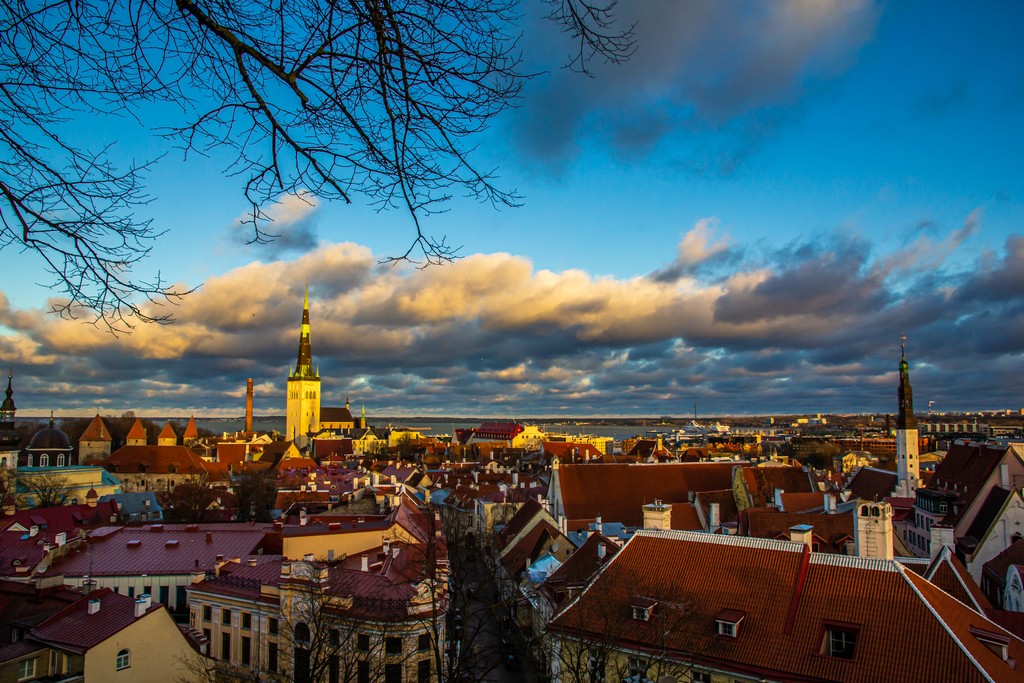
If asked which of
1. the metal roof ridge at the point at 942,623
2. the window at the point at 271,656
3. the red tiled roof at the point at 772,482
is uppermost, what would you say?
the metal roof ridge at the point at 942,623

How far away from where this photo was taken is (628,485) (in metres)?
39.2

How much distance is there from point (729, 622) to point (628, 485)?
25198 millimetres

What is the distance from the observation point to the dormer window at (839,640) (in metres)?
13.2

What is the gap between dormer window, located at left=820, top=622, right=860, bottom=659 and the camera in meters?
13.2

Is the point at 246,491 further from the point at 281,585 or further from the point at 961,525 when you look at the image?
the point at 961,525

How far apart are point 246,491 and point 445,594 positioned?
35598 mm

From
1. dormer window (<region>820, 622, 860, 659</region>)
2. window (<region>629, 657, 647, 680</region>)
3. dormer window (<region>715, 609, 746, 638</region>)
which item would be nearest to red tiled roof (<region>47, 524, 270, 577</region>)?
window (<region>629, 657, 647, 680</region>)

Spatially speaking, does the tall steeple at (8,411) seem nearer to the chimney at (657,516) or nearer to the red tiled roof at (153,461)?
the red tiled roof at (153,461)

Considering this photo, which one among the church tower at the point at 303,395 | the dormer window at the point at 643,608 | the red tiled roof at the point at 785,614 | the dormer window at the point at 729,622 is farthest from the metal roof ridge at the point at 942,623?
the church tower at the point at 303,395

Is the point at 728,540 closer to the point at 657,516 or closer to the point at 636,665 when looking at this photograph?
the point at 636,665

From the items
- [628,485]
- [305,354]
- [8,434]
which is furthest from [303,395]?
[628,485]

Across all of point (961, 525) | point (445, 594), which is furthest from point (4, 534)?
point (961, 525)

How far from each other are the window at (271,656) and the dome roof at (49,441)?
53542mm

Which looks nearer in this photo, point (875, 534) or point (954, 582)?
point (954, 582)
